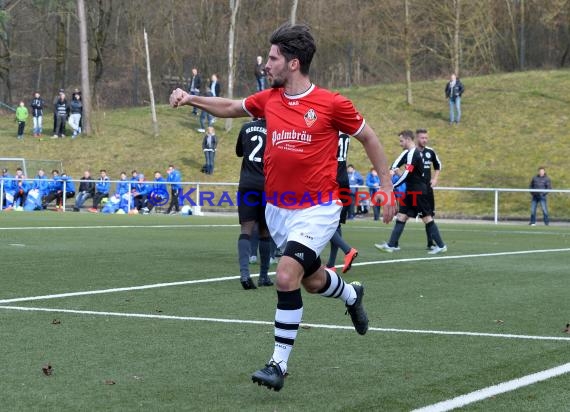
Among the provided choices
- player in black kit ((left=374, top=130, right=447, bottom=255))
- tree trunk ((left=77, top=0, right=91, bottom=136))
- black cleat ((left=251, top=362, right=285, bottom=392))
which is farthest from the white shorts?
tree trunk ((left=77, top=0, right=91, bottom=136))

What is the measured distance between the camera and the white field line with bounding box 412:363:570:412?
17.0 ft

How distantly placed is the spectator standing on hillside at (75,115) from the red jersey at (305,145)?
4281cm

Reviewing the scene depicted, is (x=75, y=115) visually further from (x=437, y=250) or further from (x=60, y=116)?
(x=437, y=250)

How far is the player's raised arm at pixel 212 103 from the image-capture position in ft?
21.9

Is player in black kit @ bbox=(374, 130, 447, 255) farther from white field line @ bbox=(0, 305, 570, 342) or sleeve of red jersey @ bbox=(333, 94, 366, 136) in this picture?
sleeve of red jersey @ bbox=(333, 94, 366, 136)

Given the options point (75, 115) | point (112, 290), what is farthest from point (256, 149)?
point (75, 115)

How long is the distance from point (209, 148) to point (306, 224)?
3414 cm

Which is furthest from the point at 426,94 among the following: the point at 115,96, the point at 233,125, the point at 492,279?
the point at 492,279

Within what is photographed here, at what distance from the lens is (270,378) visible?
5.50m

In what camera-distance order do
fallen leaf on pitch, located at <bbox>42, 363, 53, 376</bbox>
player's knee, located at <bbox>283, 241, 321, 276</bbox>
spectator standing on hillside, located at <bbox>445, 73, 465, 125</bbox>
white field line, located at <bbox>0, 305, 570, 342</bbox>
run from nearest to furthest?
fallen leaf on pitch, located at <bbox>42, 363, 53, 376</bbox> → player's knee, located at <bbox>283, 241, 321, 276</bbox> → white field line, located at <bbox>0, 305, 570, 342</bbox> → spectator standing on hillside, located at <bbox>445, 73, 465, 125</bbox>

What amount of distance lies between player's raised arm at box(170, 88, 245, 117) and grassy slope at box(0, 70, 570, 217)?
93.4 ft

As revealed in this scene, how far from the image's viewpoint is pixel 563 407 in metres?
5.20

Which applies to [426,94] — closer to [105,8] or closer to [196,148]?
[196,148]

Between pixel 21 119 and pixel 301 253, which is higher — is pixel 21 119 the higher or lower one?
the higher one
